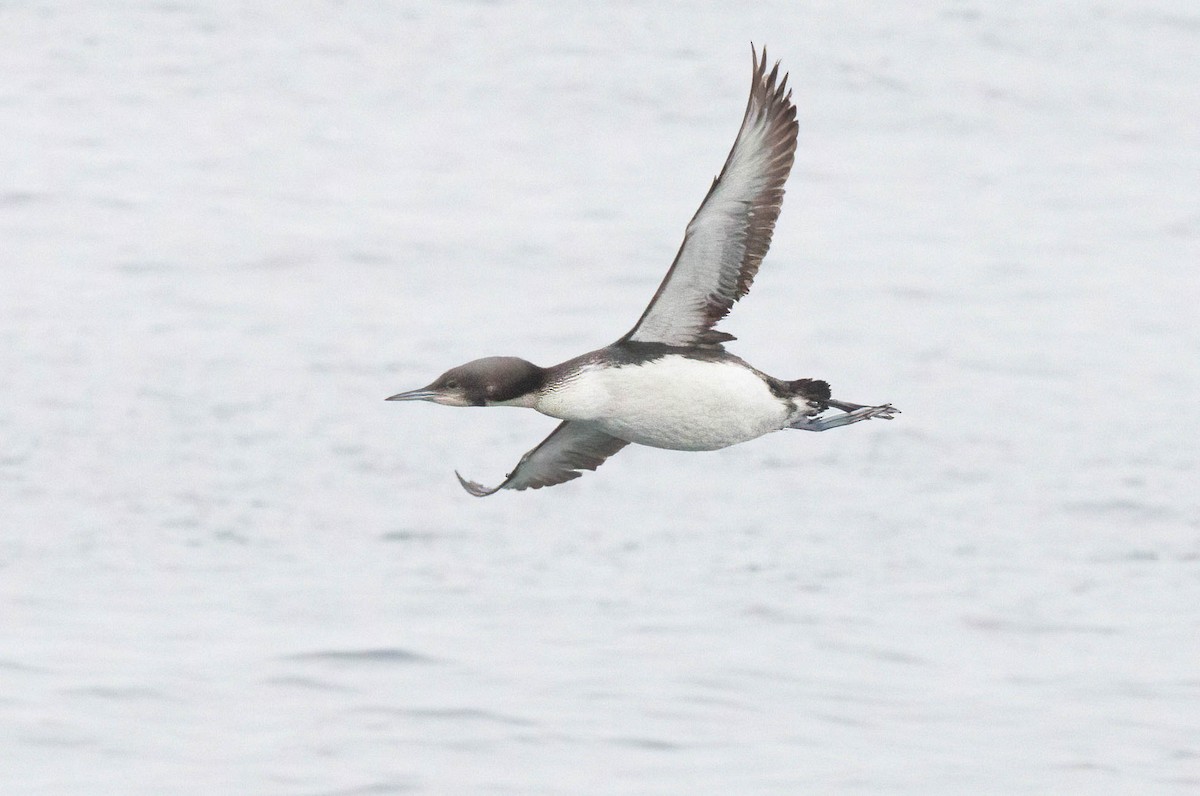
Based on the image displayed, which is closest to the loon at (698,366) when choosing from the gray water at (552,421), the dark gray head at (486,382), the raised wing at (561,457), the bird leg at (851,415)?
the dark gray head at (486,382)

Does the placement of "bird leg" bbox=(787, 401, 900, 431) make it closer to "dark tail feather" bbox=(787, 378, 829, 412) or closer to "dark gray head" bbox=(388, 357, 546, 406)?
"dark tail feather" bbox=(787, 378, 829, 412)

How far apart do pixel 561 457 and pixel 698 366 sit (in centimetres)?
170

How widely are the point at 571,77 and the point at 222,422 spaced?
1830cm

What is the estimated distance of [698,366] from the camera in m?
10.8

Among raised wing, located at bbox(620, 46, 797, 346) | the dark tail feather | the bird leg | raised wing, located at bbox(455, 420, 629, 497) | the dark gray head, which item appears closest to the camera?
raised wing, located at bbox(620, 46, 797, 346)

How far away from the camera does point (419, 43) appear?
49562 mm

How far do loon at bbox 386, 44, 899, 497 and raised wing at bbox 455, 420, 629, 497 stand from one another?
110cm

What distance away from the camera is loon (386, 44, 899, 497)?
10422mm

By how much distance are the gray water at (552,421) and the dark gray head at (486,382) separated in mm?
8062

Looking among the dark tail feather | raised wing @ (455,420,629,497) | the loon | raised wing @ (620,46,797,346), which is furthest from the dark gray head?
raised wing @ (455,420,629,497)

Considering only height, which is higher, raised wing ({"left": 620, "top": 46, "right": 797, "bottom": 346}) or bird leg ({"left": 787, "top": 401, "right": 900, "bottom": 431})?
raised wing ({"left": 620, "top": 46, "right": 797, "bottom": 346})

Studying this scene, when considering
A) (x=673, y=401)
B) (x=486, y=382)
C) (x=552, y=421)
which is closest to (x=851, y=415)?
(x=673, y=401)

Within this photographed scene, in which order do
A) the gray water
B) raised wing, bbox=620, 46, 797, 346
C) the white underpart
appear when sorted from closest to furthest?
raised wing, bbox=620, 46, 797, 346
the white underpart
the gray water

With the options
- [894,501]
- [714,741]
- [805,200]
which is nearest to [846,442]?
[894,501]
